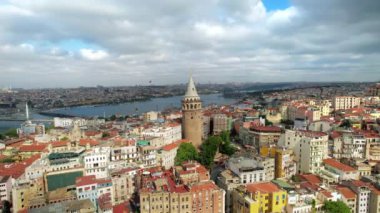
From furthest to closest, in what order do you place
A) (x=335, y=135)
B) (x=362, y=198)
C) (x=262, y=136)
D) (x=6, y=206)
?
(x=262, y=136), (x=335, y=135), (x=362, y=198), (x=6, y=206)

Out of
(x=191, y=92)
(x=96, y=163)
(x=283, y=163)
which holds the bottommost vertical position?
(x=283, y=163)

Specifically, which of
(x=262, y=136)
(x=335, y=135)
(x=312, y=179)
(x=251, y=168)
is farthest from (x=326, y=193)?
(x=262, y=136)

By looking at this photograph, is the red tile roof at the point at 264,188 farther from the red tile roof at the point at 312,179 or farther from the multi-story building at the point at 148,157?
the multi-story building at the point at 148,157

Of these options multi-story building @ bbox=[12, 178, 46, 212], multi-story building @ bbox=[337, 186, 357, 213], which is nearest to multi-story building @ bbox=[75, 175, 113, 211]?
multi-story building @ bbox=[12, 178, 46, 212]

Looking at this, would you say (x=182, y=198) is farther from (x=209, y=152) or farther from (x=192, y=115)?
(x=192, y=115)

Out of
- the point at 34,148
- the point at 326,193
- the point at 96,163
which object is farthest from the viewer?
the point at 34,148

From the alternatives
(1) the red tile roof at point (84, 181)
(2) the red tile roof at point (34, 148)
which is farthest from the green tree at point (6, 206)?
(2) the red tile roof at point (34, 148)
